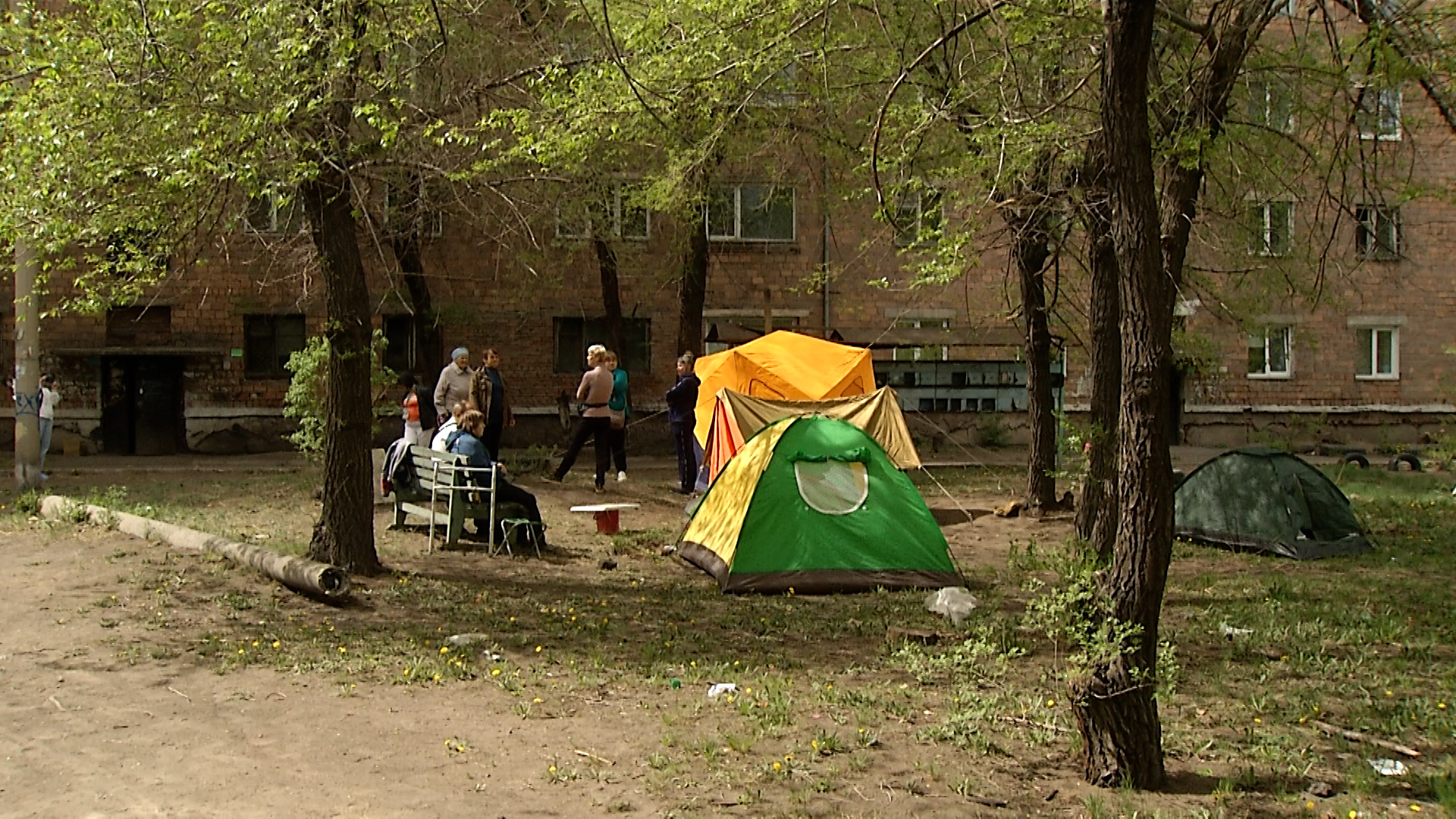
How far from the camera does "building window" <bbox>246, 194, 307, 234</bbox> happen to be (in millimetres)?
10320

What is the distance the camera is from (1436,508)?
52.1 ft

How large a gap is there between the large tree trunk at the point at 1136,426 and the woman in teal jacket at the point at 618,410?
1129 centimetres

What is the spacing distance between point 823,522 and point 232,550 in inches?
181

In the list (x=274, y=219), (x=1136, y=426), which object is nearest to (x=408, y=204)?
(x=274, y=219)

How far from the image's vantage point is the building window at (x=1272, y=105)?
33.5 feet

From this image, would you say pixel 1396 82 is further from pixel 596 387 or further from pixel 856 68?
pixel 596 387

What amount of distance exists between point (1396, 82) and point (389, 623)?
24.0ft

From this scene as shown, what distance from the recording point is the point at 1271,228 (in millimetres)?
12758

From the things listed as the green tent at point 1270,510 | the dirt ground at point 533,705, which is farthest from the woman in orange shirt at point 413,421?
the green tent at point 1270,510

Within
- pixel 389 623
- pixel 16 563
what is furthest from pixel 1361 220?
pixel 16 563

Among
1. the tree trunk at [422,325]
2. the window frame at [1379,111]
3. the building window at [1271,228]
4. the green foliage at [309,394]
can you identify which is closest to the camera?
the window frame at [1379,111]

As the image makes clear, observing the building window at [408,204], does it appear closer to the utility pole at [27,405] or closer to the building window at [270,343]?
the utility pole at [27,405]

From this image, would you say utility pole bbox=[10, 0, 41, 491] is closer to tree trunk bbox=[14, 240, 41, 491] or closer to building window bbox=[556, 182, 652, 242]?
tree trunk bbox=[14, 240, 41, 491]

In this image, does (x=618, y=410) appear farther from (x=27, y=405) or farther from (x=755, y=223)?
(x=755, y=223)
